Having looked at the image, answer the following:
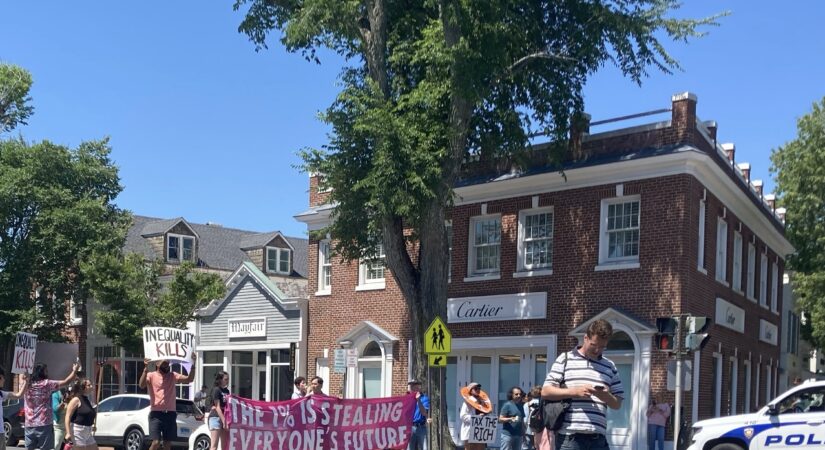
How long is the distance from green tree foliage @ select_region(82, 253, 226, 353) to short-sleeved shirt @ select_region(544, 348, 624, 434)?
2838 centimetres

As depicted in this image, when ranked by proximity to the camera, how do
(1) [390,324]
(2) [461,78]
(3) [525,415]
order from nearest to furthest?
(3) [525,415], (2) [461,78], (1) [390,324]

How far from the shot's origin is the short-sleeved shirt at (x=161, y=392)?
13.9 metres

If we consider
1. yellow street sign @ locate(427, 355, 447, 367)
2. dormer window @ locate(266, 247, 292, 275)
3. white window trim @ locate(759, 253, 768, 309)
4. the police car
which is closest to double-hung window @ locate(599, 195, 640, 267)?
the police car

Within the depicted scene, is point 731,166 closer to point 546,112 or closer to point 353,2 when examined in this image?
point 546,112

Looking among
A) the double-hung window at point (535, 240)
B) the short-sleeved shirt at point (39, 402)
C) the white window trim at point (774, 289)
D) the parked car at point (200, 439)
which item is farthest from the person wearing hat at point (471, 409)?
the white window trim at point (774, 289)

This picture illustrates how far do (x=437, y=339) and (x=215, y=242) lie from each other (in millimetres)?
35996

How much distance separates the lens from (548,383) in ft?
24.0

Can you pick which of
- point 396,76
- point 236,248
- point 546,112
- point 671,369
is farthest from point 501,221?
point 236,248

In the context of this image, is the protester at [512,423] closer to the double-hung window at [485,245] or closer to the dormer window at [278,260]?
the double-hung window at [485,245]

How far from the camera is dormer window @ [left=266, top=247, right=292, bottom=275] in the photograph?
165 feet

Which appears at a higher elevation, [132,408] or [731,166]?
[731,166]

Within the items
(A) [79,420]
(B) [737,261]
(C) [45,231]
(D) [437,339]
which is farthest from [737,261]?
(C) [45,231]

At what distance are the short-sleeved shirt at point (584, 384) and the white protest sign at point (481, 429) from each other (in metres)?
10.9

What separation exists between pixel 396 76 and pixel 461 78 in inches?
91.7
